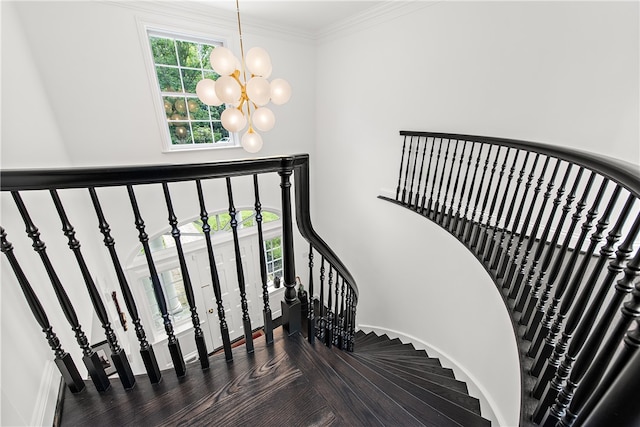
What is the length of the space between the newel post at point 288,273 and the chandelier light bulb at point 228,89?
122cm

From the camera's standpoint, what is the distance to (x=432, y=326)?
→ 3588mm

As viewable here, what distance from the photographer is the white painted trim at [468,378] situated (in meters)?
2.61

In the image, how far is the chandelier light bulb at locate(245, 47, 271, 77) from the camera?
2029mm

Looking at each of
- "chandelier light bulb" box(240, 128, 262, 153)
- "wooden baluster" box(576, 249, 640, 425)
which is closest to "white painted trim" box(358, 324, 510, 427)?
"wooden baluster" box(576, 249, 640, 425)

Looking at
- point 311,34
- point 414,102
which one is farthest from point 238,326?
point 311,34

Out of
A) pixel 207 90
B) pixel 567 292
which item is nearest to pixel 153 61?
pixel 207 90

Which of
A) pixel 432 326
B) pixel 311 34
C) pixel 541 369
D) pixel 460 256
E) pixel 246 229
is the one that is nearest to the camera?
pixel 541 369

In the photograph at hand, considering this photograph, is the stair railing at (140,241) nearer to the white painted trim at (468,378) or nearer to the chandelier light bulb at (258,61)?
the chandelier light bulb at (258,61)

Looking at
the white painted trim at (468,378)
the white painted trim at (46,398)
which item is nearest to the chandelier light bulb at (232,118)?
the white painted trim at (46,398)

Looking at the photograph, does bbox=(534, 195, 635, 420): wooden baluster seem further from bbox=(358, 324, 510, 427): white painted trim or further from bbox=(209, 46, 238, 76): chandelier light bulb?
bbox=(209, 46, 238, 76): chandelier light bulb

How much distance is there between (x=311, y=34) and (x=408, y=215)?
341 cm

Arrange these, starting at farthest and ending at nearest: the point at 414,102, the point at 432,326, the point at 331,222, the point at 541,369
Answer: the point at 331,222
the point at 432,326
the point at 414,102
the point at 541,369

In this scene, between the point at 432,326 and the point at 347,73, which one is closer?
the point at 432,326

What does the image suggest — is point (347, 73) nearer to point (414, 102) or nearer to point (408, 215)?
point (414, 102)
